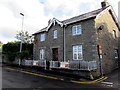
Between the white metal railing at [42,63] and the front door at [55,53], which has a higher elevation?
the front door at [55,53]

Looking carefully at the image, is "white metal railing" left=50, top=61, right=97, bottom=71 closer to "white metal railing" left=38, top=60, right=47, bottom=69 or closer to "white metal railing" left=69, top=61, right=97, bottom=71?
"white metal railing" left=69, top=61, right=97, bottom=71

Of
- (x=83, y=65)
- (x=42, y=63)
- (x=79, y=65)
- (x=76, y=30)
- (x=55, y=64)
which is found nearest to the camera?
(x=83, y=65)

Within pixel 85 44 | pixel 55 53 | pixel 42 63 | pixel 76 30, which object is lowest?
pixel 42 63

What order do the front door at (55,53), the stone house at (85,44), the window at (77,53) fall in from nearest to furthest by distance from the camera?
1. the stone house at (85,44)
2. the window at (77,53)
3. the front door at (55,53)

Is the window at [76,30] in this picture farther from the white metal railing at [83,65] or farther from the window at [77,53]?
the white metal railing at [83,65]

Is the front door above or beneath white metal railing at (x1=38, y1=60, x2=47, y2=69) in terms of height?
above

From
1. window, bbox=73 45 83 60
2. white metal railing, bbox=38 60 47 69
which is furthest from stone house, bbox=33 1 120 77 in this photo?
white metal railing, bbox=38 60 47 69

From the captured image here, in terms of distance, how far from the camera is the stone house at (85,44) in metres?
10.8

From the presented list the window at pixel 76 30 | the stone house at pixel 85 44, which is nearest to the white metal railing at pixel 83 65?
the stone house at pixel 85 44

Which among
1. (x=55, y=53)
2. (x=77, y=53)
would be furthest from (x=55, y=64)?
(x=77, y=53)

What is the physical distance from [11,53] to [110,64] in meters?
17.2

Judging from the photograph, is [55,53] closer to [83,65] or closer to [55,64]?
[55,64]

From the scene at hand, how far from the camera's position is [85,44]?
38.6ft

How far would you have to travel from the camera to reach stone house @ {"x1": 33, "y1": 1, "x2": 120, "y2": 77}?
1083cm
